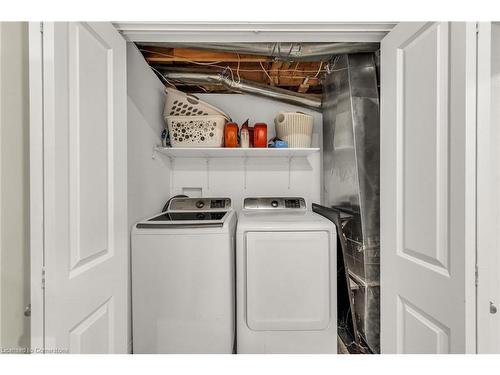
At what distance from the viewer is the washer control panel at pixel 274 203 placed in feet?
8.34

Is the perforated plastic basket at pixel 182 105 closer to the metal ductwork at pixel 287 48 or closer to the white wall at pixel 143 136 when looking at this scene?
the white wall at pixel 143 136

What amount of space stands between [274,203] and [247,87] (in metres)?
1.22

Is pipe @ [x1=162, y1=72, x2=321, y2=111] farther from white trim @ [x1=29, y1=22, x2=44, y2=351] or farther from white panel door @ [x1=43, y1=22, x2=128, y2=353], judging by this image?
white trim @ [x1=29, y1=22, x2=44, y2=351]

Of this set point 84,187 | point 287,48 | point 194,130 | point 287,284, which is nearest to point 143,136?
point 194,130

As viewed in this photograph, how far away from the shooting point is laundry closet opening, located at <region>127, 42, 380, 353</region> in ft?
6.03

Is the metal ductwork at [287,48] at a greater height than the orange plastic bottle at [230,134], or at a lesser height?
greater

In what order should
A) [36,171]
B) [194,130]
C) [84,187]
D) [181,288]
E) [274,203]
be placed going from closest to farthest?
1. [36,171]
2. [84,187]
3. [181,288]
4. [194,130]
5. [274,203]

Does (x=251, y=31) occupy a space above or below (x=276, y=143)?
above

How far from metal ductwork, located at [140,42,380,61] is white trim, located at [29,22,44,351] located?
1086 millimetres

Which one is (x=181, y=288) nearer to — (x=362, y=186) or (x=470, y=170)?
(x=362, y=186)

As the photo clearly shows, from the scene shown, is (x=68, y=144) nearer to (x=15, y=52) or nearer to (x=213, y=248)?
(x=15, y=52)

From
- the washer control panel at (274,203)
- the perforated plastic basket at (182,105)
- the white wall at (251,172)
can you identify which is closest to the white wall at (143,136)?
the perforated plastic basket at (182,105)

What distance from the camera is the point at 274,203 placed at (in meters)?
2.56

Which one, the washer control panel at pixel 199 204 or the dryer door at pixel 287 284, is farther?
the washer control panel at pixel 199 204
